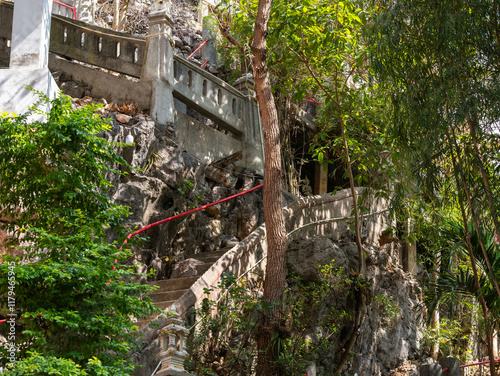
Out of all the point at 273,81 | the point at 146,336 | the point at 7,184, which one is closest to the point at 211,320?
the point at 146,336

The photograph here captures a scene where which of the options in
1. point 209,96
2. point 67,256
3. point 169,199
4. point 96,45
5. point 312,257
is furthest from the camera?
point 209,96

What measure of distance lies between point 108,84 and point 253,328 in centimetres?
735

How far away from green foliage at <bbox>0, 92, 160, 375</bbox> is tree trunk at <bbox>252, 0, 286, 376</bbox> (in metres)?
2.66

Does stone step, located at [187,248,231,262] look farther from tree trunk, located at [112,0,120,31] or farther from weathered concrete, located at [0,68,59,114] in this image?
tree trunk, located at [112,0,120,31]

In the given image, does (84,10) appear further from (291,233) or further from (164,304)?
(164,304)

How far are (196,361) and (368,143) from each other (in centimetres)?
624

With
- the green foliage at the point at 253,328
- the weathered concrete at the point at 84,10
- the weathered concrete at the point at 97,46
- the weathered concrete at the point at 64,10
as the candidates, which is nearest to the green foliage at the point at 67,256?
the green foliage at the point at 253,328

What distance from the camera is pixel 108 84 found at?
13.6m

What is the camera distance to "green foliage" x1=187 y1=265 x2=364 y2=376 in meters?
8.53

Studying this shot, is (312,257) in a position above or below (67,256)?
above

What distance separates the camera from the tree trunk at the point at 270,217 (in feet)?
28.9

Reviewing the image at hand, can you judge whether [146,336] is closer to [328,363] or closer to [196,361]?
[196,361]

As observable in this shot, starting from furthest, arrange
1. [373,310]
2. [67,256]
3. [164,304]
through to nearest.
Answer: [373,310] → [164,304] → [67,256]

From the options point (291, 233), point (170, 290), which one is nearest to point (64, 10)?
point (291, 233)
